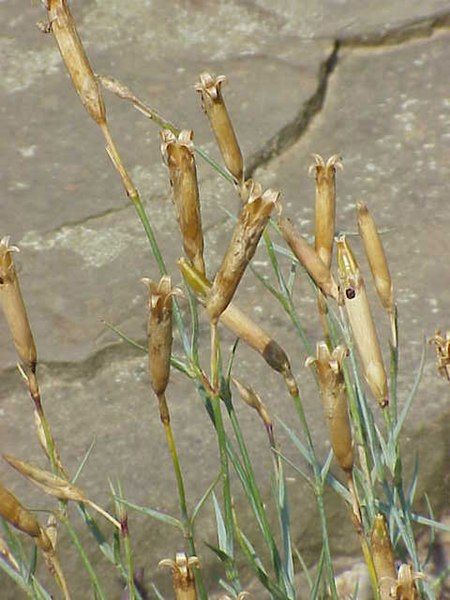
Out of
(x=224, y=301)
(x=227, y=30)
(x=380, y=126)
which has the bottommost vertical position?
(x=224, y=301)

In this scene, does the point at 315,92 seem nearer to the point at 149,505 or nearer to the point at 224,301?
the point at 149,505

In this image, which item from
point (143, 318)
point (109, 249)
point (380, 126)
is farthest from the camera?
point (380, 126)

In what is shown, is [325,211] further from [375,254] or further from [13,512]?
[13,512]

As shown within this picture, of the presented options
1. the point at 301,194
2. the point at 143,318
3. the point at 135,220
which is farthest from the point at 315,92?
the point at 143,318

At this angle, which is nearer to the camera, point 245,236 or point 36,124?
point 245,236

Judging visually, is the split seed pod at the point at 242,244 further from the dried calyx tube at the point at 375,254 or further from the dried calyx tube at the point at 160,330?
the dried calyx tube at the point at 375,254

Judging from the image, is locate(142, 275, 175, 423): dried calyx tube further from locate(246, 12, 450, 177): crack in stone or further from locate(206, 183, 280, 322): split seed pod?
locate(246, 12, 450, 177): crack in stone

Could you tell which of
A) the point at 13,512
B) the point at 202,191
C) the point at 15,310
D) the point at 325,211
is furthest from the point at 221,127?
the point at 202,191
